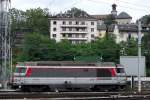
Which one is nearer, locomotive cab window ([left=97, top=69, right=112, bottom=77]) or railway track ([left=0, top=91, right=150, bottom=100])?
railway track ([left=0, top=91, right=150, bottom=100])

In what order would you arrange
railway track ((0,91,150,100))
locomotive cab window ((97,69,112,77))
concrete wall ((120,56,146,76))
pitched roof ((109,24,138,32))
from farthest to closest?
1. pitched roof ((109,24,138,32))
2. concrete wall ((120,56,146,76))
3. locomotive cab window ((97,69,112,77))
4. railway track ((0,91,150,100))

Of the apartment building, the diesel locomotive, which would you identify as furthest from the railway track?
the apartment building

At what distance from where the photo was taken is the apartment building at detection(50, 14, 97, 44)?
135m

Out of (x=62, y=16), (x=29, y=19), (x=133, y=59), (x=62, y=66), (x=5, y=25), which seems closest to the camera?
(x=62, y=66)

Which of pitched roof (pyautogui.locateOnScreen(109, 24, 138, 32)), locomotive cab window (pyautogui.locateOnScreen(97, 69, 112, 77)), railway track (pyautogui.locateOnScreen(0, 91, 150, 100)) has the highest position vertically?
pitched roof (pyautogui.locateOnScreen(109, 24, 138, 32))

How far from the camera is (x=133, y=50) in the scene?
9625 cm

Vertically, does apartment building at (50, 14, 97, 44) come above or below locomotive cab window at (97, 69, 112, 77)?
above

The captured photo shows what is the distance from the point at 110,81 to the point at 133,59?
10.4m

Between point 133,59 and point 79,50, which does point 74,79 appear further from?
point 79,50

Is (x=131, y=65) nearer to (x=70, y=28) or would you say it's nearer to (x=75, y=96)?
(x=75, y=96)

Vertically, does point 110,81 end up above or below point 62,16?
below

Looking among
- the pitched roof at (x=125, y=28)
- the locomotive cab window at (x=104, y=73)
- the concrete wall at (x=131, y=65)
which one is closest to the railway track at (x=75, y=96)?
the locomotive cab window at (x=104, y=73)

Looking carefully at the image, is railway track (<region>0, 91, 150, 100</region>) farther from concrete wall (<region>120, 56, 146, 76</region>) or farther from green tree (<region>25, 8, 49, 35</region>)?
green tree (<region>25, 8, 49, 35</region>)

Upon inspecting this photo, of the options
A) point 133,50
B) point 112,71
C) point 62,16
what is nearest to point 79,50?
point 133,50
